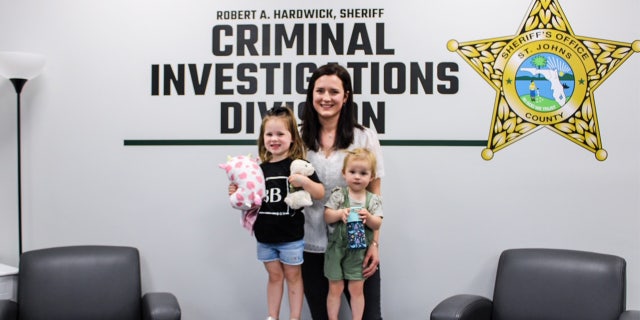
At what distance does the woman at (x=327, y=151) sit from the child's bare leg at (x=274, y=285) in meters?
0.14

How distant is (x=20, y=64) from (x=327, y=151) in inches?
76.0

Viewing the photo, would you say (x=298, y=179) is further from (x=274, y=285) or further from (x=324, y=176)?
(x=274, y=285)

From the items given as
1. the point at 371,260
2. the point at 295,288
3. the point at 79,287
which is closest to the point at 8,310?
the point at 79,287

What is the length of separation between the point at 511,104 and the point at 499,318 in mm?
1246

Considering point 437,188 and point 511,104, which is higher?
point 511,104

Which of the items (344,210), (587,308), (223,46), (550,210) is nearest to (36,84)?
(223,46)

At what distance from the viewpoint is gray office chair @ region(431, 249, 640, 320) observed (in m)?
2.65

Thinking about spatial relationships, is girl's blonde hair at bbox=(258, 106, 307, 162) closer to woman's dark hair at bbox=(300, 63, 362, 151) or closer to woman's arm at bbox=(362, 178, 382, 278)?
woman's dark hair at bbox=(300, 63, 362, 151)

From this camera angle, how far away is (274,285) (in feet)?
8.75

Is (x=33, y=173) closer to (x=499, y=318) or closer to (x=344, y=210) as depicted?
(x=344, y=210)

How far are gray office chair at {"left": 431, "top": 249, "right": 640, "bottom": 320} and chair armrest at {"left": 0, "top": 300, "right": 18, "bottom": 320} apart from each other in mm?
2189

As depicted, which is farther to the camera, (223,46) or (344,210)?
(223,46)

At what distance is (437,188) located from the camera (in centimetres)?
310

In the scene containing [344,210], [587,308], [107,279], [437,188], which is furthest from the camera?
[437,188]
